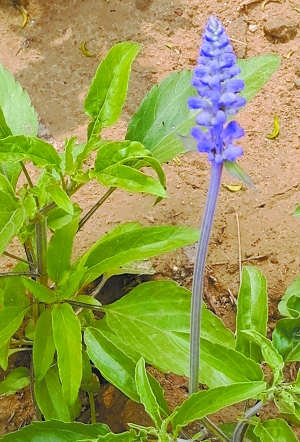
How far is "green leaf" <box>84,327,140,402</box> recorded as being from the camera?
173cm

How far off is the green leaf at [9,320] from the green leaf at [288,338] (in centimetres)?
78

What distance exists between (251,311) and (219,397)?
0.39 meters

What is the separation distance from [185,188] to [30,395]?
1.12 metres

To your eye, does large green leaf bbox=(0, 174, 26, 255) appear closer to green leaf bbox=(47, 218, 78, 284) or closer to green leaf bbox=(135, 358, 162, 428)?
green leaf bbox=(47, 218, 78, 284)

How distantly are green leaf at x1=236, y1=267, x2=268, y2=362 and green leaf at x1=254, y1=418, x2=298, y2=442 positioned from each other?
19 centimetres

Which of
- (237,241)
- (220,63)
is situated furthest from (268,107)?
(220,63)

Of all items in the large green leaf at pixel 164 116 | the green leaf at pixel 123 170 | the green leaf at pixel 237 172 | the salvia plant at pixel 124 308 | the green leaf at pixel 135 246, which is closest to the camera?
the green leaf at pixel 237 172

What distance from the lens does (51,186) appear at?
1.67 m

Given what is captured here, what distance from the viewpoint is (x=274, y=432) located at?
5.35ft

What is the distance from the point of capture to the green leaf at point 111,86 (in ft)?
6.09

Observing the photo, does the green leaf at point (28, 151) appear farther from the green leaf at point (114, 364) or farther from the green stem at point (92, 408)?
the green stem at point (92, 408)

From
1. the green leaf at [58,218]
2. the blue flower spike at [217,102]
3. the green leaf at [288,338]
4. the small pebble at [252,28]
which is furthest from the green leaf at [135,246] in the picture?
the small pebble at [252,28]

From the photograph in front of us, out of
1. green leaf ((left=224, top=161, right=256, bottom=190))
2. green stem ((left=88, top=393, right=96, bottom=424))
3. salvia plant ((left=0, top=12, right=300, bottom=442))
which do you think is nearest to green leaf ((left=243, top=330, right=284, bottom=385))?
salvia plant ((left=0, top=12, right=300, bottom=442))

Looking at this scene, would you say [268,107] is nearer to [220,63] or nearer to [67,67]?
[67,67]
